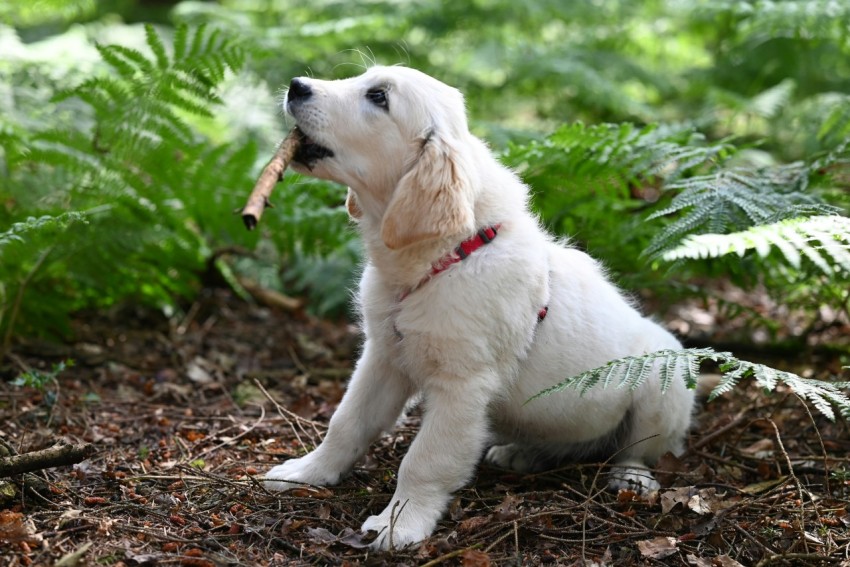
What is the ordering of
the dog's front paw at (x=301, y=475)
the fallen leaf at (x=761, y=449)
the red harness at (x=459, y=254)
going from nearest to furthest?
the red harness at (x=459, y=254)
the dog's front paw at (x=301, y=475)
the fallen leaf at (x=761, y=449)

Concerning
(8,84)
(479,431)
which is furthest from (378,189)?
(8,84)

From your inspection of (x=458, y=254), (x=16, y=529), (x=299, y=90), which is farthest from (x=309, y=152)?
(x=16, y=529)

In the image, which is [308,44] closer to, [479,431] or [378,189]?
[378,189]

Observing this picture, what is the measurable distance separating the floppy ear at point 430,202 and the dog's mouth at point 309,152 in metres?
0.39

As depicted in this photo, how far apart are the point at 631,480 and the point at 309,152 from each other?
85.5 inches

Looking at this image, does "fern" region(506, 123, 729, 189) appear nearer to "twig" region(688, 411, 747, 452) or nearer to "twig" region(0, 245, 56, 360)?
"twig" region(688, 411, 747, 452)

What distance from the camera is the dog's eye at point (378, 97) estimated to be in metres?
3.62

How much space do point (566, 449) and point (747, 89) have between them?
20.0ft

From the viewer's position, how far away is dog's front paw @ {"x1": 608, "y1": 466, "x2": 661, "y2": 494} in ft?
12.9

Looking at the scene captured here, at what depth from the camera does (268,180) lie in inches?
131

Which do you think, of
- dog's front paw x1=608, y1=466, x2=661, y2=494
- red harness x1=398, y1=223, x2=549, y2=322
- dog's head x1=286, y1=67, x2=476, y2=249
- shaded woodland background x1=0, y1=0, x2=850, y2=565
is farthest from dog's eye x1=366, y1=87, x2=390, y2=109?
dog's front paw x1=608, y1=466, x2=661, y2=494

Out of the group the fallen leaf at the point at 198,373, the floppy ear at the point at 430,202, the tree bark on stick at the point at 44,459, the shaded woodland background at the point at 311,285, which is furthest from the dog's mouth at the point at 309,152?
the fallen leaf at the point at 198,373

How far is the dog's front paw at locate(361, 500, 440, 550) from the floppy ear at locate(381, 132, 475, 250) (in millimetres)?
1101

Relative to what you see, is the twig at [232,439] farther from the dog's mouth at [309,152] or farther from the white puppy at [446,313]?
the dog's mouth at [309,152]
